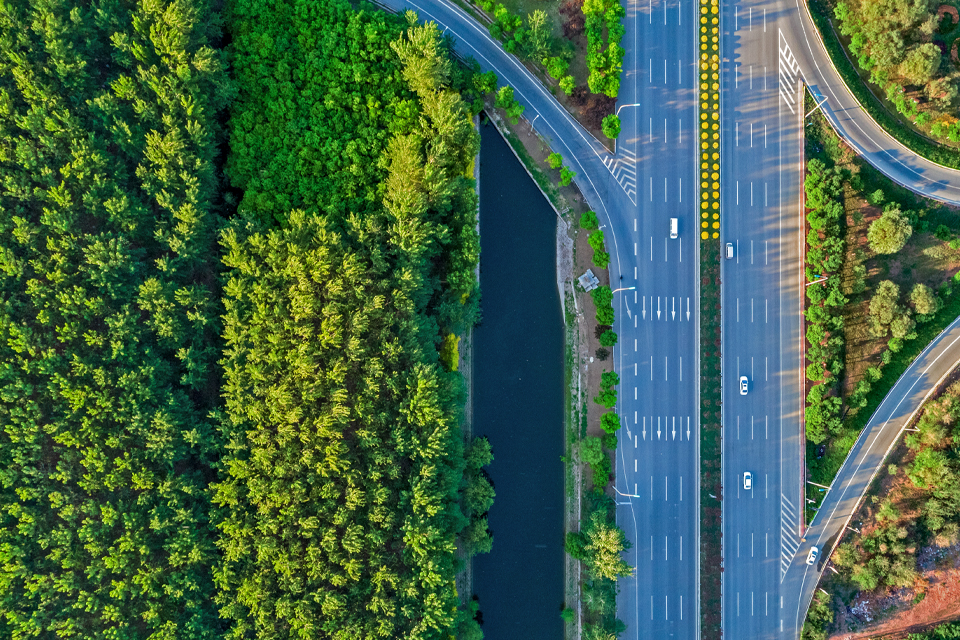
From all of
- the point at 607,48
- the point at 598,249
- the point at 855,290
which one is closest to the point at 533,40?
the point at 607,48

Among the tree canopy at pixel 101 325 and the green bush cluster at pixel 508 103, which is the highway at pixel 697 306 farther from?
the tree canopy at pixel 101 325

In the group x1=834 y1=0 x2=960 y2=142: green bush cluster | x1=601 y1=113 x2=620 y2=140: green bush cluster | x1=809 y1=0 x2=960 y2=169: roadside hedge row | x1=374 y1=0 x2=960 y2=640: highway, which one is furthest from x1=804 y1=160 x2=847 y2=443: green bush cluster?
x1=601 y1=113 x2=620 y2=140: green bush cluster

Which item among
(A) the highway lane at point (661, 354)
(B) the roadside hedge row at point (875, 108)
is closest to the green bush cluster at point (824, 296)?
(B) the roadside hedge row at point (875, 108)

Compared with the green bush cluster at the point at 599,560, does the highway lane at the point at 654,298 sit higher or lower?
higher

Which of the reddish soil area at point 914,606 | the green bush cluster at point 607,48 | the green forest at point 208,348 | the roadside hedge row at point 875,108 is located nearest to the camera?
the green forest at point 208,348

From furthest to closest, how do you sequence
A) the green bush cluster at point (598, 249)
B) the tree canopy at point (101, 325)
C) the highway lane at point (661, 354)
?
the highway lane at point (661, 354)
the green bush cluster at point (598, 249)
the tree canopy at point (101, 325)

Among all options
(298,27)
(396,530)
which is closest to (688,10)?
(298,27)
